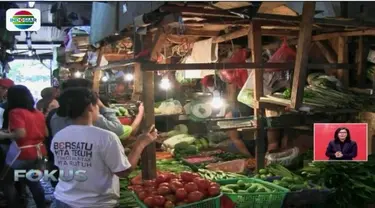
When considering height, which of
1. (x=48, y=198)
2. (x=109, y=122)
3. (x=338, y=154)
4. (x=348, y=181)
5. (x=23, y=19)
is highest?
(x=23, y=19)

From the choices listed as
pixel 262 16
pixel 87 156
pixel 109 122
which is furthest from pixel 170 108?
pixel 87 156

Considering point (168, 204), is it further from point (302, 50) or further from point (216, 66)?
point (302, 50)

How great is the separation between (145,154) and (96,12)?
3.18m

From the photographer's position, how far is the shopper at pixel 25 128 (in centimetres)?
516

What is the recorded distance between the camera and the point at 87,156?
123 inches

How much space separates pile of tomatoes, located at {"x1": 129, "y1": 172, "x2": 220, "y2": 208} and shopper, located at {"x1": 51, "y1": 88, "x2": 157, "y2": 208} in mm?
367

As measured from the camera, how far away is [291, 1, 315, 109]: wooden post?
13.3 feet

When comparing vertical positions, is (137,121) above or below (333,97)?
below

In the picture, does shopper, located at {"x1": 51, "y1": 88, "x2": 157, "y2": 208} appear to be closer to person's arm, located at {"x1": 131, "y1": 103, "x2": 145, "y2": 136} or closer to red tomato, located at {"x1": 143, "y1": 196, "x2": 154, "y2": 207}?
red tomato, located at {"x1": 143, "y1": 196, "x2": 154, "y2": 207}

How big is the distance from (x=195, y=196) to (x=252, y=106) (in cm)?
253

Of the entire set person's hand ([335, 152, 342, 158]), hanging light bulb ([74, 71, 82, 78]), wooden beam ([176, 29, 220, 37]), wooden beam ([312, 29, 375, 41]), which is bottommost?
person's hand ([335, 152, 342, 158])

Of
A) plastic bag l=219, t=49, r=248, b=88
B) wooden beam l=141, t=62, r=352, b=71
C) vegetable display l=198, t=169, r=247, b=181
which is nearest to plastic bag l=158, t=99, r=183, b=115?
plastic bag l=219, t=49, r=248, b=88

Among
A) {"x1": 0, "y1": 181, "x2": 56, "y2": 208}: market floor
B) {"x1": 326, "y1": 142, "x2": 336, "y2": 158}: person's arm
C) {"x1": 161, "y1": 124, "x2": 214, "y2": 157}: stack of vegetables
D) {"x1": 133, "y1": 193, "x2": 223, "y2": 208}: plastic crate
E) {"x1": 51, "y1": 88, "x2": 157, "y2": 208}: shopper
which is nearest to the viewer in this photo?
{"x1": 51, "y1": 88, "x2": 157, "y2": 208}: shopper

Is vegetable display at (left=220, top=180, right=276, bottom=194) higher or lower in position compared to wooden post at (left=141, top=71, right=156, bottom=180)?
lower
